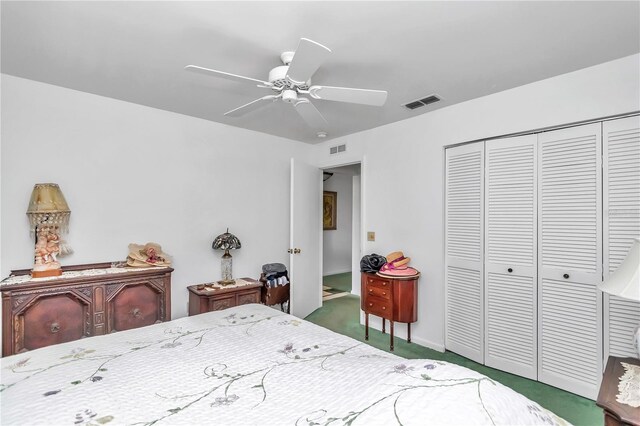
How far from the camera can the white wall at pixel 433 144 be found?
220cm

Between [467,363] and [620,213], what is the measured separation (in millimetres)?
1722

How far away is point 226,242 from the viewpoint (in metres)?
3.40

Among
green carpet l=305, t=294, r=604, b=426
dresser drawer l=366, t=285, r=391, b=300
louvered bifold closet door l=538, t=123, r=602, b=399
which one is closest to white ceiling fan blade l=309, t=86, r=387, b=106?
louvered bifold closet door l=538, t=123, r=602, b=399

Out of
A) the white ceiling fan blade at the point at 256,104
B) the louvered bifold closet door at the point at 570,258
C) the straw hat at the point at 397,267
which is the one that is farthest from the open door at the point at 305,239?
the louvered bifold closet door at the point at 570,258

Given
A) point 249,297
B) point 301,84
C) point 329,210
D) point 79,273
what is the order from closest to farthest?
point 301,84, point 79,273, point 249,297, point 329,210

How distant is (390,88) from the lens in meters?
2.55

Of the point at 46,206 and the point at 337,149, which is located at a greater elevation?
the point at 337,149

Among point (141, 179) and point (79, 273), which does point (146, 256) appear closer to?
point (79, 273)

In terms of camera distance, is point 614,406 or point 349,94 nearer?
point 614,406

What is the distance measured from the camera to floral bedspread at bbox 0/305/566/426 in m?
0.94

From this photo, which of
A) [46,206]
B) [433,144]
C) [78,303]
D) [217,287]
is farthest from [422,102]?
[78,303]

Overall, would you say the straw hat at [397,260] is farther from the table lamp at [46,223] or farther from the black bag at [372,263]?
the table lamp at [46,223]

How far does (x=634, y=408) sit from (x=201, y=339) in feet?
6.18

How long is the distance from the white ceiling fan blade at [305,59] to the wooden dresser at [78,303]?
2.08 m
